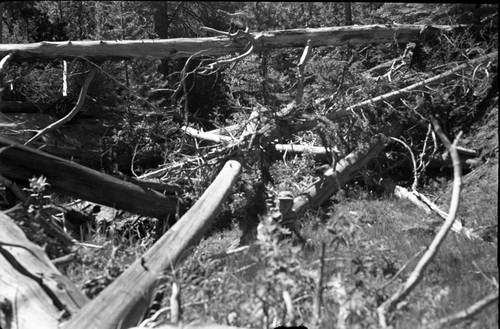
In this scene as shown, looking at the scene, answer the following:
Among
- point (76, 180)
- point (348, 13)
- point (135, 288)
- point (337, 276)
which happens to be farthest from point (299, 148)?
point (135, 288)

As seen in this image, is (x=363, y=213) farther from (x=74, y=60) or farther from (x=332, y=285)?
(x=74, y=60)

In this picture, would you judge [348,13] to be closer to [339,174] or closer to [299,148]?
[299,148]

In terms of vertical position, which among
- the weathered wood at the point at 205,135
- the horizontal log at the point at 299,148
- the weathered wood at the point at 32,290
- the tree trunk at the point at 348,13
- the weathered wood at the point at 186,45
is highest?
the tree trunk at the point at 348,13

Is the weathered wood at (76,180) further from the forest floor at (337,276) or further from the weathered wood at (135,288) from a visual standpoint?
the weathered wood at (135,288)

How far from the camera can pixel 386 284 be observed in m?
3.68

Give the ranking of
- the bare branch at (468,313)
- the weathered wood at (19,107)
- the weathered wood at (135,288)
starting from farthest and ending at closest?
the weathered wood at (19,107) → the weathered wood at (135,288) → the bare branch at (468,313)

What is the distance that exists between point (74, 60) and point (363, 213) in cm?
465

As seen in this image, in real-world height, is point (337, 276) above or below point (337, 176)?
above

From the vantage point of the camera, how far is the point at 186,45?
8422mm

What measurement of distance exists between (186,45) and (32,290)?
16.3 feet

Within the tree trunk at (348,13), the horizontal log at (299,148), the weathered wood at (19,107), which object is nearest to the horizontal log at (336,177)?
the horizontal log at (299,148)

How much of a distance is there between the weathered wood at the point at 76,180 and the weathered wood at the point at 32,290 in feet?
5.04

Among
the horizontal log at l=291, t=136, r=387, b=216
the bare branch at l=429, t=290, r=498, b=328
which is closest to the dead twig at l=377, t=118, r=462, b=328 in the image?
the bare branch at l=429, t=290, r=498, b=328

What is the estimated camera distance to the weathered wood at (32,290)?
408 centimetres
